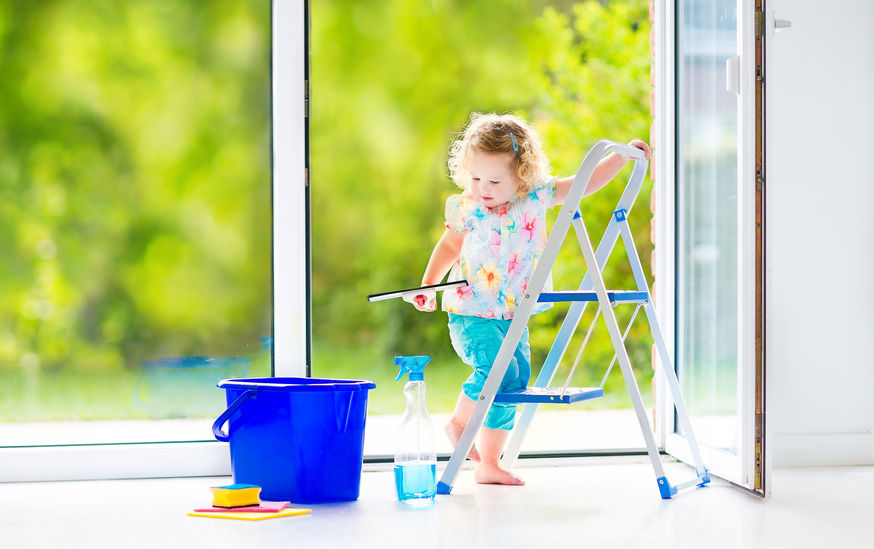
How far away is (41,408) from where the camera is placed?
243 cm

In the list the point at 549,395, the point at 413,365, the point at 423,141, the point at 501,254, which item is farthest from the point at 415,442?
the point at 423,141

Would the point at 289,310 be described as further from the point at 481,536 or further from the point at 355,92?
the point at 481,536

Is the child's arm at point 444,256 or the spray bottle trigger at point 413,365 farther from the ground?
the child's arm at point 444,256

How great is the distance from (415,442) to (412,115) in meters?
1.19

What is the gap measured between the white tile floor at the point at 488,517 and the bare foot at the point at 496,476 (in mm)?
36

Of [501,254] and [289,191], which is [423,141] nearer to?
[289,191]

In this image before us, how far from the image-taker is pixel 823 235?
8.28 ft

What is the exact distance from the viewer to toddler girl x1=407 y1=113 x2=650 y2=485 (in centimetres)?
227

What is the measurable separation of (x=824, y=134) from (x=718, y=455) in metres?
0.94

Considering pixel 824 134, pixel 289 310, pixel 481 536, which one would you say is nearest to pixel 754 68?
pixel 824 134

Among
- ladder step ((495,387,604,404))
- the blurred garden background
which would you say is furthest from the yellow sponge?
the blurred garden background

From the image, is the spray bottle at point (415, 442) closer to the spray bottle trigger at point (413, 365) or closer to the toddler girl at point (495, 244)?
the spray bottle trigger at point (413, 365)

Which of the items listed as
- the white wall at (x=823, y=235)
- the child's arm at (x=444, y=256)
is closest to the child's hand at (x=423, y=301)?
the child's arm at (x=444, y=256)

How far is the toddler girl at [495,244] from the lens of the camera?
227 cm
